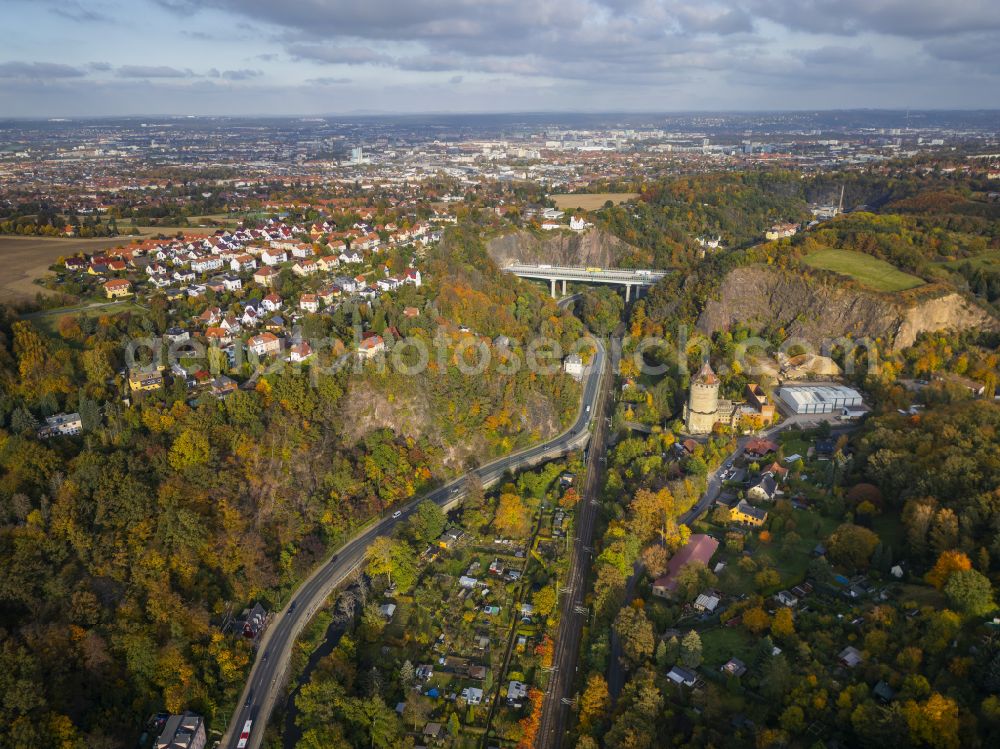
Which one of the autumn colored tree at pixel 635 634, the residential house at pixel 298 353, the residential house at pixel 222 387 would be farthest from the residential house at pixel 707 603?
the residential house at pixel 298 353

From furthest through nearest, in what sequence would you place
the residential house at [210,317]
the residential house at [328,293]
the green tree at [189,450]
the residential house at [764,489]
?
the residential house at [328,293]
the residential house at [210,317]
the residential house at [764,489]
the green tree at [189,450]

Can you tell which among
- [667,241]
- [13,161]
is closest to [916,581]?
[667,241]

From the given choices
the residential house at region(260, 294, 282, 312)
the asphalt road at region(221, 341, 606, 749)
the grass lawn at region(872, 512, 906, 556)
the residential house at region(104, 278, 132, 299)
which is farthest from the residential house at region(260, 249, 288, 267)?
the grass lawn at region(872, 512, 906, 556)

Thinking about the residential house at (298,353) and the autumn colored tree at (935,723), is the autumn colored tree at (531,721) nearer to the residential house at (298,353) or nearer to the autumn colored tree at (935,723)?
the autumn colored tree at (935,723)

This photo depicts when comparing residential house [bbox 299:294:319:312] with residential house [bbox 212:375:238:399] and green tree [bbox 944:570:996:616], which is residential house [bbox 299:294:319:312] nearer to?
residential house [bbox 212:375:238:399]

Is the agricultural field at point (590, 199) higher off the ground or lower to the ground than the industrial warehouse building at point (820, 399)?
higher

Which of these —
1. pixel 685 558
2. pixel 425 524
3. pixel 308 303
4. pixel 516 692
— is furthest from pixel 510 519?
pixel 308 303
